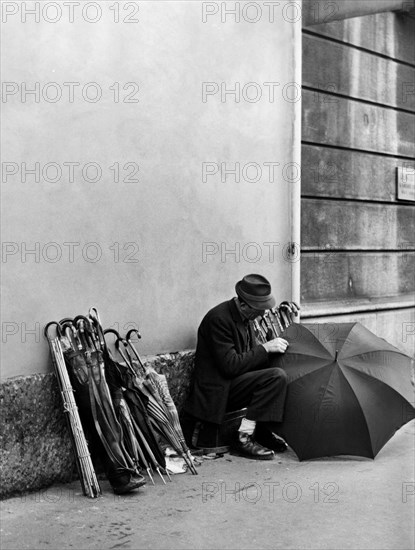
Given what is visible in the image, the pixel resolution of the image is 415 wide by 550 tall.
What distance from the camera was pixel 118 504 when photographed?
17.1 feet

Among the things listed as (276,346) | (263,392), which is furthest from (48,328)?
(276,346)

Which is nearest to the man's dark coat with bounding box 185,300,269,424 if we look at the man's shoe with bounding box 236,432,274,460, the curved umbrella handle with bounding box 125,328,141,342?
the man's shoe with bounding box 236,432,274,460

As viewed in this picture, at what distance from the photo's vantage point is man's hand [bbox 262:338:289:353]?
640 cm

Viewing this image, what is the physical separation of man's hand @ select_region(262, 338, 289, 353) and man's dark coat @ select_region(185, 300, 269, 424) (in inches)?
2.3

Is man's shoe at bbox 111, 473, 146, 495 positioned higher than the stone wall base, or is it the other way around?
the stone wall base

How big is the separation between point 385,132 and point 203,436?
4624 mm

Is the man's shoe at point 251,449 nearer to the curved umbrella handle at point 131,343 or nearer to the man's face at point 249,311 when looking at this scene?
the man's face at point 249,311

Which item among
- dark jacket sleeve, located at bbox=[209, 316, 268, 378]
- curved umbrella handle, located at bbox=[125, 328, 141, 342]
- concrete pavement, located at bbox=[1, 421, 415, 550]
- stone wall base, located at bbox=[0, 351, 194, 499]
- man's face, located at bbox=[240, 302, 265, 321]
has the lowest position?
concrete pavement, located at bbox=[1, 421, 415, 550]

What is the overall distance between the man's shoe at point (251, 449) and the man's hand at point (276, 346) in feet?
2.06

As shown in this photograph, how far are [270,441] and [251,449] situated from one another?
271 millimetres

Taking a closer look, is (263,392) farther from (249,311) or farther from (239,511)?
(239,511)

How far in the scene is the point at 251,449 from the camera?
6.32 m

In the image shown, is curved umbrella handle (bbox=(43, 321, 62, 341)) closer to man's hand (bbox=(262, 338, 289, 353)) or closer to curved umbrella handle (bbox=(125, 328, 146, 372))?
curved umbrella handle (bbox=(125, 328, 146, 372))

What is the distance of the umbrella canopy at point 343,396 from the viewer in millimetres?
6031
